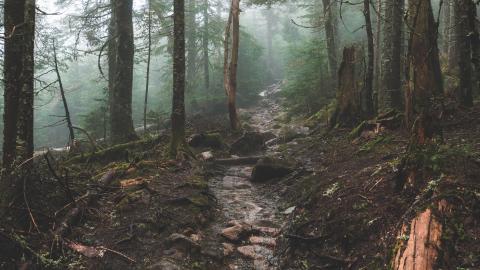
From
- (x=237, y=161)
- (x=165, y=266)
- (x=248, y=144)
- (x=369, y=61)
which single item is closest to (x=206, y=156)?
(x=237, y=161)

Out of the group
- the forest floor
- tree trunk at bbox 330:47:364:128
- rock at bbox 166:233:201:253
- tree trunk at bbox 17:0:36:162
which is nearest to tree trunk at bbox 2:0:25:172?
tree trunk at bbox 17:0:36:162

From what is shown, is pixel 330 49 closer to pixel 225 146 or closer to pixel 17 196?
pixel 225 146

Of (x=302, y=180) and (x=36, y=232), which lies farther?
(x=302, y=180)

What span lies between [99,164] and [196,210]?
5.33 m

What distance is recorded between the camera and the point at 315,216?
219 inches

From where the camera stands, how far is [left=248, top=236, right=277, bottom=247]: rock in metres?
5.78

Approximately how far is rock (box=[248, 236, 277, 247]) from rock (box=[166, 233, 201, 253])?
1.00 meters

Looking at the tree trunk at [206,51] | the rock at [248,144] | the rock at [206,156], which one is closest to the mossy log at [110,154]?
the rock at [206,156]

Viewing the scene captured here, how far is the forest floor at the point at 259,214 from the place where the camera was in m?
4.13

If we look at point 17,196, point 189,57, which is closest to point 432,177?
point 17,196

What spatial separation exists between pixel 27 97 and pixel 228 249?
12.0ft

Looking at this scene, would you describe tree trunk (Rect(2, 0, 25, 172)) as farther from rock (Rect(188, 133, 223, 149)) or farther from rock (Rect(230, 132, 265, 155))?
rock (Rect(230, 132, 265, 155))

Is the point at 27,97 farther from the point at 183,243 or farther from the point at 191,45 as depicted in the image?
the point at 191,45

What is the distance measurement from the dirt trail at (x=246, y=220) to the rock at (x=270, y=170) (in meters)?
0.32
